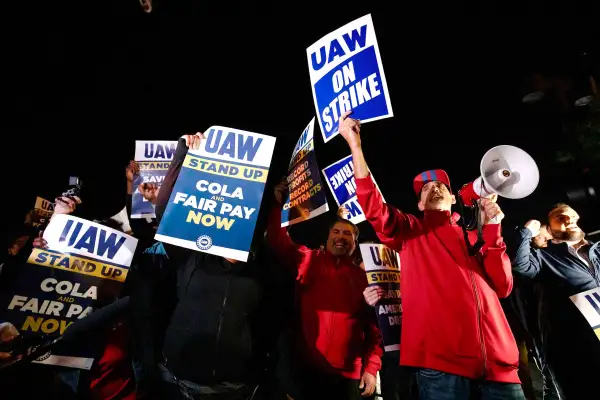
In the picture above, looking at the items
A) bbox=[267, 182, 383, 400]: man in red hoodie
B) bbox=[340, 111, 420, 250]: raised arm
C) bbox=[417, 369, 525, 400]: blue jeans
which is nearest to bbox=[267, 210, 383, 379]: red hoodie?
bbox=[267, 182, 383, 400]: man in red hoodie

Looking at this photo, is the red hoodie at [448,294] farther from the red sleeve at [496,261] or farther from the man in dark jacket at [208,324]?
the man in dark jacket at [208,324]

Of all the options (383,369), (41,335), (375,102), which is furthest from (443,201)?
(41,335)

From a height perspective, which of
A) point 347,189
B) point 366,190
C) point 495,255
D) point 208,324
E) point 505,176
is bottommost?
point 208,324

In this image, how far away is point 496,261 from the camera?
2.55 meters

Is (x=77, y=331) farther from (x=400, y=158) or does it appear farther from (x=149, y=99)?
(x=400, y=158)

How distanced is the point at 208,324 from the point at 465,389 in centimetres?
166

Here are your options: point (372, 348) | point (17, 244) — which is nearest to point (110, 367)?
point (17, 244)

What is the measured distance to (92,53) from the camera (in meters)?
6.68

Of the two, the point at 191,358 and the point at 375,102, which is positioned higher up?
the point at 375,102

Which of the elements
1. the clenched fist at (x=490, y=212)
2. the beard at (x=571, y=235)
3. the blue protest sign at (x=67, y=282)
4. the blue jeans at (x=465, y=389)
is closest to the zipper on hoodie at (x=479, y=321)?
the blue jeans at (x=465, y=389)

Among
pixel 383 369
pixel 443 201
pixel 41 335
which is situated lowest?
pixel 383 369

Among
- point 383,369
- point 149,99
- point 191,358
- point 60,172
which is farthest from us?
point 149,99

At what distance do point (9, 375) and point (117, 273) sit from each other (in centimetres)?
97

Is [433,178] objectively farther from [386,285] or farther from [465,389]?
[465,389]
